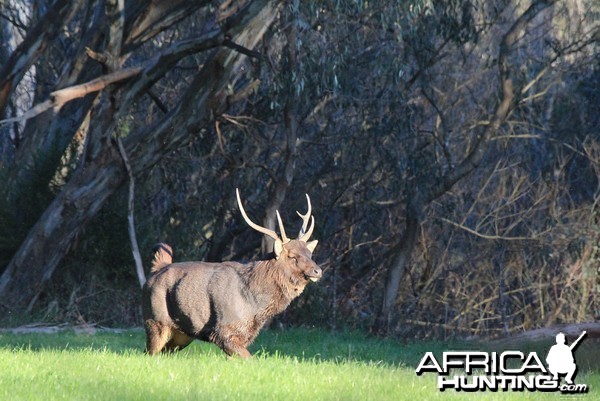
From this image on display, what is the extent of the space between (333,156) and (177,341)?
9.47 m

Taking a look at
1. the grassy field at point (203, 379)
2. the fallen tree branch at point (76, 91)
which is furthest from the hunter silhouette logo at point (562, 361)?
the fallen tree branch at point (76, 91)

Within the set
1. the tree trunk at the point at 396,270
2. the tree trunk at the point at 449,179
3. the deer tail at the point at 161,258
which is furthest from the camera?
the tree trunk at the point at 396,270

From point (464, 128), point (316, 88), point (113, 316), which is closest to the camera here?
point (316, 88)

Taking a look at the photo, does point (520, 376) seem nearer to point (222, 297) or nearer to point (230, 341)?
point (230, 341)

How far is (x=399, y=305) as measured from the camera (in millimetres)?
20312

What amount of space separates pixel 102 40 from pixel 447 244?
6736 mm

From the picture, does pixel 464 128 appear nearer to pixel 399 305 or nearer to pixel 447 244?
pixel 447 244

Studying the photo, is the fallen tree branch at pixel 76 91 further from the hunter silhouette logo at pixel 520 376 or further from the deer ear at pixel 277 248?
the hunter silhouette logo at pixel 520 376

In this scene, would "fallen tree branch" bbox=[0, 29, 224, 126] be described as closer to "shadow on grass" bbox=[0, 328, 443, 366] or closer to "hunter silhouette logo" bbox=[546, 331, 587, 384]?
"shadow on grass" bbox=[0, 328, 443, 366]

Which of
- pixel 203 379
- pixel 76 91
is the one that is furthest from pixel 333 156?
pixel 203 379

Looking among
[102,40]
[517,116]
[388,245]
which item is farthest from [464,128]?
[102,40]

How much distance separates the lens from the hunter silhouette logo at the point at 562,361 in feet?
30.6

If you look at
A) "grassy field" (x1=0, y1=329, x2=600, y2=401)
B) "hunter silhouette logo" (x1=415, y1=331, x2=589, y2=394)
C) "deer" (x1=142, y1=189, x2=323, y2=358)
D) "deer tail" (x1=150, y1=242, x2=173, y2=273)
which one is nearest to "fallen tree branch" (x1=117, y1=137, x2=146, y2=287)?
"grassy field" (x1=0, y1=329, x2=600, y2=401)

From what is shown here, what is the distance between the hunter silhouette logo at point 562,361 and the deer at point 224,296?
210cm
